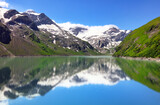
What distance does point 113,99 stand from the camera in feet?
82.6

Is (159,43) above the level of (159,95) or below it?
above

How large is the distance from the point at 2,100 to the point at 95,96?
52.8 feet

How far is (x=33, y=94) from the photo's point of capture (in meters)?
27.3

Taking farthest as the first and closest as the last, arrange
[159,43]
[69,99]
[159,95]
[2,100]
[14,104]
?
[159,43] < [159,95] < [69,99] < [2,100] < [14,104]

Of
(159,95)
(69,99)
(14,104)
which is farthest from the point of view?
(159,95)

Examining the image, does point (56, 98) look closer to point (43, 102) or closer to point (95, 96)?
point (43, 102)

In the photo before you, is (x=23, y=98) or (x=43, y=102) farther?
(x=23, y=98)

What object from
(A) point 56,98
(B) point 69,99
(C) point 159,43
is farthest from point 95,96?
(C) point 159,43

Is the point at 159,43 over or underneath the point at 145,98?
over

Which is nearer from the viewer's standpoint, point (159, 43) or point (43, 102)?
point (43, 102)

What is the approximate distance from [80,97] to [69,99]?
7.67 feet

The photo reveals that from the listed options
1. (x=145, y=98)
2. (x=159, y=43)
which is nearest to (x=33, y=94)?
(x=145, y=98)

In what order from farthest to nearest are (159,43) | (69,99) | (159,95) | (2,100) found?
(159,43) < (159,95) < (69,99) < (2,100)

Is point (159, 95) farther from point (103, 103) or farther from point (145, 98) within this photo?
point (103, 103)
